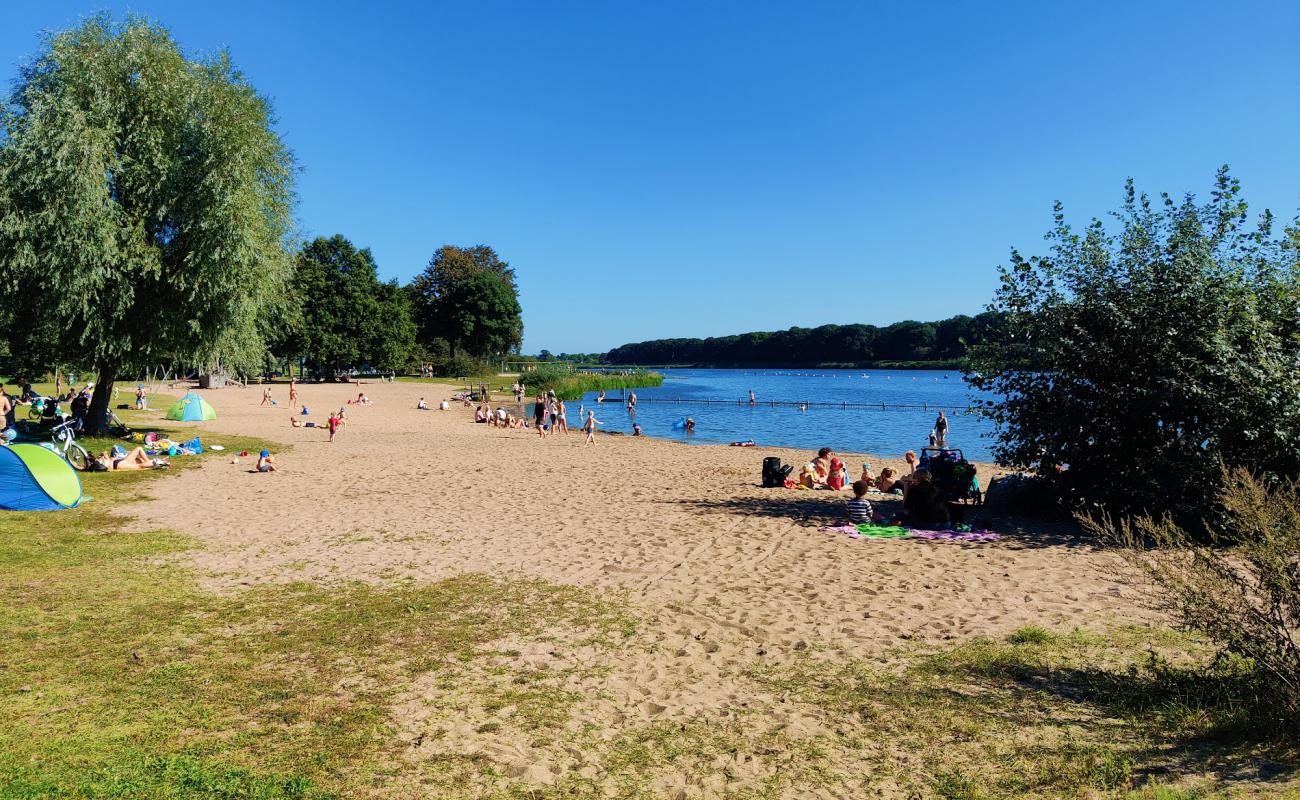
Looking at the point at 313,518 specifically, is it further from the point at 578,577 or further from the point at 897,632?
the point at 897,632

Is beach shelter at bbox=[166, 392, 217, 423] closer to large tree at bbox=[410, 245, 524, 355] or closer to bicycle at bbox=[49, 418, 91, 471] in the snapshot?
bicycle at bbox=[49, 418, 91, 471]

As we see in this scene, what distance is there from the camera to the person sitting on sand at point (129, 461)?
1673 centimetres

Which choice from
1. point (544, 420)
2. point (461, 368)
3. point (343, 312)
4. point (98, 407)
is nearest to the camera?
point (98, 407)

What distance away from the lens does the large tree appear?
8412 centimetres

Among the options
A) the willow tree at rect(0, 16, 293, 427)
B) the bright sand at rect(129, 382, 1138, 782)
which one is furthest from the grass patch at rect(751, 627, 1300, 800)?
the willow tree at rect(0, 16, 293, 427)

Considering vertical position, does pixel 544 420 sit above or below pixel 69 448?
below

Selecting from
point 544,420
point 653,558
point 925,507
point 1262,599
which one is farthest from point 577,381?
point 1262,599

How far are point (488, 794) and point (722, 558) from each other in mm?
6370

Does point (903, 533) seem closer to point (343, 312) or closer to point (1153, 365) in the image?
point (1153, 365)

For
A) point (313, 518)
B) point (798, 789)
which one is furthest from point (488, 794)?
point (313, 518)

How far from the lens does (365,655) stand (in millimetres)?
6488

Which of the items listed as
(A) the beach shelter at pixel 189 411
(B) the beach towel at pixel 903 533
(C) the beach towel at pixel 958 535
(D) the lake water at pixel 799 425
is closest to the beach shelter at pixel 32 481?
(B) the beach towel at pixel 903 533

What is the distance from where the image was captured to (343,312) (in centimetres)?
5975

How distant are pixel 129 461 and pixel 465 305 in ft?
227
